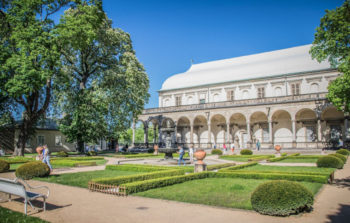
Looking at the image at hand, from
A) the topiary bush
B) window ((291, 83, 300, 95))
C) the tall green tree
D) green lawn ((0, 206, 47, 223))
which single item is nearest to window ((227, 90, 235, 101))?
window ((291, 83, 300, 95))

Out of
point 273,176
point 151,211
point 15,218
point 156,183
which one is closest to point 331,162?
point 273,176

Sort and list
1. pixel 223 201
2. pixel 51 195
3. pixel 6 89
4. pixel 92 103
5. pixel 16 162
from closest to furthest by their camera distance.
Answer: pixel 223 201 → pixel 51 195 → pixel 16 162 → pixel 6 89 → pixel 92 103

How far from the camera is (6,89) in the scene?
22.8 meters

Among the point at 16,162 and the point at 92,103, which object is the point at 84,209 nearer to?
the point at 16,162

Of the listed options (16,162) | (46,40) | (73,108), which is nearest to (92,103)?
(73,108)

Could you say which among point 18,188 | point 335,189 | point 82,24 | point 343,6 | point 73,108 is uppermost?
point 82,24

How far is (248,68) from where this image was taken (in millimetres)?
45938

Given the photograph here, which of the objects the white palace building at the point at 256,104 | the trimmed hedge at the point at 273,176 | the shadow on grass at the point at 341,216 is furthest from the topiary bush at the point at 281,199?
the white palace building at the point at 256,104

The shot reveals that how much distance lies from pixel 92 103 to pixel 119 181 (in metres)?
17.6

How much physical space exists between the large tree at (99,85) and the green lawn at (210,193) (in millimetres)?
18007

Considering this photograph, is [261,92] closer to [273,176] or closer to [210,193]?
[273,176]

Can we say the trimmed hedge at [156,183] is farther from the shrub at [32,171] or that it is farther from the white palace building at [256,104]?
the white palace building at [256,104]

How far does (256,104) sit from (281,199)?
3243 centimetres

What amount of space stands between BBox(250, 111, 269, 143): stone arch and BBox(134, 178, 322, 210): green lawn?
97.4 ft
